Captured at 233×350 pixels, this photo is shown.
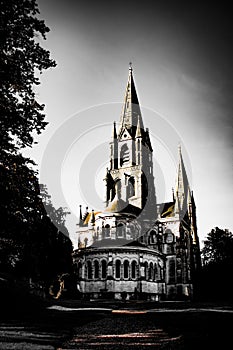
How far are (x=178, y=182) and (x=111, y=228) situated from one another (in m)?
32.5

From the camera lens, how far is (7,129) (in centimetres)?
1172

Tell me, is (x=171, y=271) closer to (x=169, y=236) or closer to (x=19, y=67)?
(x=169, y=236)

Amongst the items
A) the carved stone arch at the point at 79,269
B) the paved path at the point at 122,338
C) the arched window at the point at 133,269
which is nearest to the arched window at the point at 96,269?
the carved stone arch at the point at 79,269

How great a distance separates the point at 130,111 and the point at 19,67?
182 feet

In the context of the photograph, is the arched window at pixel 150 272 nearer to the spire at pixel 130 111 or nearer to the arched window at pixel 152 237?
the arched window at pixel 152 237

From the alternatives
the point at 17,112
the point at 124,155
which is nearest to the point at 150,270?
the point at 124,155

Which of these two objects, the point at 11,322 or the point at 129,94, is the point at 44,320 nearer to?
the point at 11,322

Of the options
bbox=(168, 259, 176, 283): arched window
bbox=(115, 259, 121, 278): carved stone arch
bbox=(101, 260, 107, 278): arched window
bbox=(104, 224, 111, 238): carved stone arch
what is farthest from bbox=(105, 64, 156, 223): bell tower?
bbox=(101, 260, 107, 278): arched window

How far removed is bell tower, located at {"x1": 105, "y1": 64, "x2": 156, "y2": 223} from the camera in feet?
192

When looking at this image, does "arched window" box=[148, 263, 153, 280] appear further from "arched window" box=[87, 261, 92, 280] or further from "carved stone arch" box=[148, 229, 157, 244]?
"carved stone arch" box=[148, 229, 157, 244]

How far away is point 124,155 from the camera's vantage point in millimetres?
62656

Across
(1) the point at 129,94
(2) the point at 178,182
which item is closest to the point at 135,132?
(1) the point at 129,94

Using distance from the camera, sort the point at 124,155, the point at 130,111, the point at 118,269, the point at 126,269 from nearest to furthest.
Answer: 1. the point at 118,269
2. the point at 126,269
3. the point at 124,155
4. the point at 130,111

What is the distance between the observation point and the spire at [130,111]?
64500 mm
